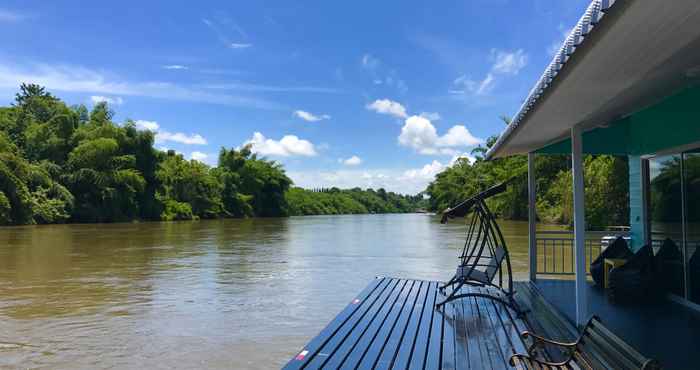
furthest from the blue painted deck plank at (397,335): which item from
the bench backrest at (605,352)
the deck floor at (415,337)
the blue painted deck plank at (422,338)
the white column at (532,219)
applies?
the white column at (532,219)

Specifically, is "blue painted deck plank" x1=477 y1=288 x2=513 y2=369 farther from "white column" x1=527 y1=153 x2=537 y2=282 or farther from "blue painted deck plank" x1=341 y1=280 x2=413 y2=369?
"white column" x1=527 y1=153 x2=537 y2=282

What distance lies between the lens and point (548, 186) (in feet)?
112

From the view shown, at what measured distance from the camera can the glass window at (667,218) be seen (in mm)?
5016

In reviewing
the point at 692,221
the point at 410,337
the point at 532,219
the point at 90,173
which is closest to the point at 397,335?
the point at 410,337

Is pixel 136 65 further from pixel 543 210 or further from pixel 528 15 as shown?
pixel 543 210

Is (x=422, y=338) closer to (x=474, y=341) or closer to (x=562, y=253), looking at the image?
(x=474, y=341)

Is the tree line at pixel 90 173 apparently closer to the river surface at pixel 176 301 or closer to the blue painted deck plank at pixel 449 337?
the river surface at pixel 176 301

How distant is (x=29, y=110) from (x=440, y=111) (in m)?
35.3

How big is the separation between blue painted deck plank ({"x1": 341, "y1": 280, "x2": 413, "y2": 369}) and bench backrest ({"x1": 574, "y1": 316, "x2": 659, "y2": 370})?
4.32 feet

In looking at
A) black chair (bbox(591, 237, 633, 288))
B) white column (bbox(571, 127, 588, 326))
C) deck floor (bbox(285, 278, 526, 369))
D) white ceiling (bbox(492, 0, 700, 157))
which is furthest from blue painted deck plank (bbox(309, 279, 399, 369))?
black chair (bbox(591, 237, 633, 288))

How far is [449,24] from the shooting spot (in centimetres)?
1992

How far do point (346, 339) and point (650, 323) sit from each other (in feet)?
8.87

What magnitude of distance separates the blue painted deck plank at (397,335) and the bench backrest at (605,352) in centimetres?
113

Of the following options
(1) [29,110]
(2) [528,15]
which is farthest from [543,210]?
(1) [29,110]
